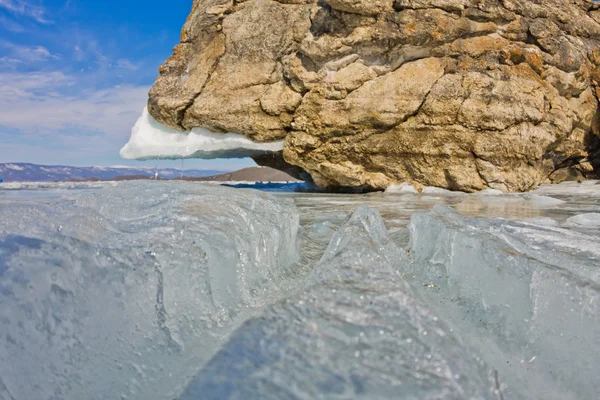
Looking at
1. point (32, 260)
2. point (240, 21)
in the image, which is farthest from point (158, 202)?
point (240, 21)

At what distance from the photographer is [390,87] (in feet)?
17.9

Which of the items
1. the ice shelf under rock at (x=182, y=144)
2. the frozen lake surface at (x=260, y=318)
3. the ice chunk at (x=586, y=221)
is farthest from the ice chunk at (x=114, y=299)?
the ice shelf under rock at (x=182, y=144)

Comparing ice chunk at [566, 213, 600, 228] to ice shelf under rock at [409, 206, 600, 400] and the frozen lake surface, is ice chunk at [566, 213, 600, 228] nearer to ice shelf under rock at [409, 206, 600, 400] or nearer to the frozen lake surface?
ice shelf under rock at [409, 206, 600, 400]

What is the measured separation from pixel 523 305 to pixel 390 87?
4863 mm

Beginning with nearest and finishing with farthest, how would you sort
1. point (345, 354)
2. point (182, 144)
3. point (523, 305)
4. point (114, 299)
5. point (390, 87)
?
point (345, 354), point (114, 299), point (523, 305), point (390, 87), point (182, 144)

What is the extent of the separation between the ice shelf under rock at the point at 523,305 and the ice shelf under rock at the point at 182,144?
4786 millimetres

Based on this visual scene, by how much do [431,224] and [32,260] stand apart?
1.44 meters

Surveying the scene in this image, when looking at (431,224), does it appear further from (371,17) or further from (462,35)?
(462,35)

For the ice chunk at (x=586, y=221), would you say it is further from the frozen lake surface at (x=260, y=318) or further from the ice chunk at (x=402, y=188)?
the ice chunk at (x=402, y=188)

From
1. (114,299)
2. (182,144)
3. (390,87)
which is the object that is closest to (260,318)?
(114,299)

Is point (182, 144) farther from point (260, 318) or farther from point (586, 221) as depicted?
point (260, 318)

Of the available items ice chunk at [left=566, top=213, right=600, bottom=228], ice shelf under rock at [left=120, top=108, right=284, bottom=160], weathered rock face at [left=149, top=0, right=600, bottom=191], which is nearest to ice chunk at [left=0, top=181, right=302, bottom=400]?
ice chunk at [left=566, top=213, right=600, bottom=228]

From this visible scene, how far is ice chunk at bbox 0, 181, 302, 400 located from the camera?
787 mm

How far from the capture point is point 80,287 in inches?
35.2
